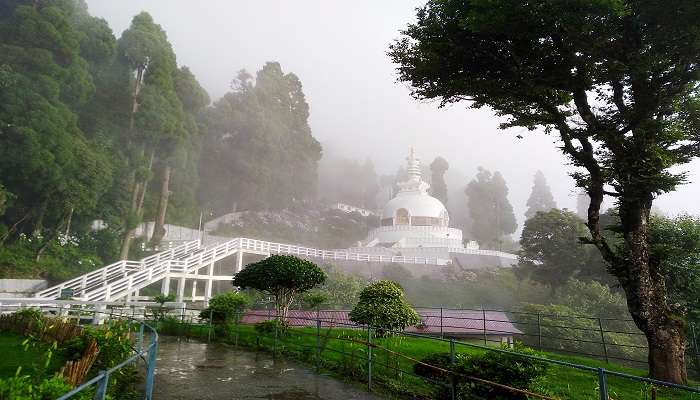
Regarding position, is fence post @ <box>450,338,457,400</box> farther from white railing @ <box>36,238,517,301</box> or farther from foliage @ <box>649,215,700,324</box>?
white railing @ <box>36,238,517,301</box>

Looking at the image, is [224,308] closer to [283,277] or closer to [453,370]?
[283,277]

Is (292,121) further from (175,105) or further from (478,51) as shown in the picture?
(478,51)

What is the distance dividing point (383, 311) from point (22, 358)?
928 cm

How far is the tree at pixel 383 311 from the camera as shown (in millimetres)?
12992

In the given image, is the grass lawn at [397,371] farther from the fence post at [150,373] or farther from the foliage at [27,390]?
the foliage at [27,390]

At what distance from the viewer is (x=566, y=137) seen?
406 inches

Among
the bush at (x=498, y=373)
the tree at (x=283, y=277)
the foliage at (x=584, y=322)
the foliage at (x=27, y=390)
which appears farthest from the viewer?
the foliage at (x=584, y=322)

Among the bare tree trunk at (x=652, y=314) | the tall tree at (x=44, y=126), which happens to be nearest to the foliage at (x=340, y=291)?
the tall tree at (x=44, y=126)

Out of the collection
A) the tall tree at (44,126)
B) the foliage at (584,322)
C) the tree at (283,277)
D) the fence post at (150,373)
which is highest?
the tall tree at (44,126)

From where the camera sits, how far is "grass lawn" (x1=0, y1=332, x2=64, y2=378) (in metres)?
7.07

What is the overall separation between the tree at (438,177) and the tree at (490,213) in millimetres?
6225

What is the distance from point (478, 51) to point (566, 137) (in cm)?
322

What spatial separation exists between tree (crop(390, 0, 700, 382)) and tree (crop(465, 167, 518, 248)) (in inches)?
1941

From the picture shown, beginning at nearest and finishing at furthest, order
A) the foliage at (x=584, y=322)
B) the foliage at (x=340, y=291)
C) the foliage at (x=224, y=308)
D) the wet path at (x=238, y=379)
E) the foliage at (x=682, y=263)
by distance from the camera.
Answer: the wet path at (x=238, y=379) < the foliage at (x=682, y=263) < the foliage at (x=224, y=308) < the foliage at (x=584, y=322) < the foliage at (x=340, y=291)
